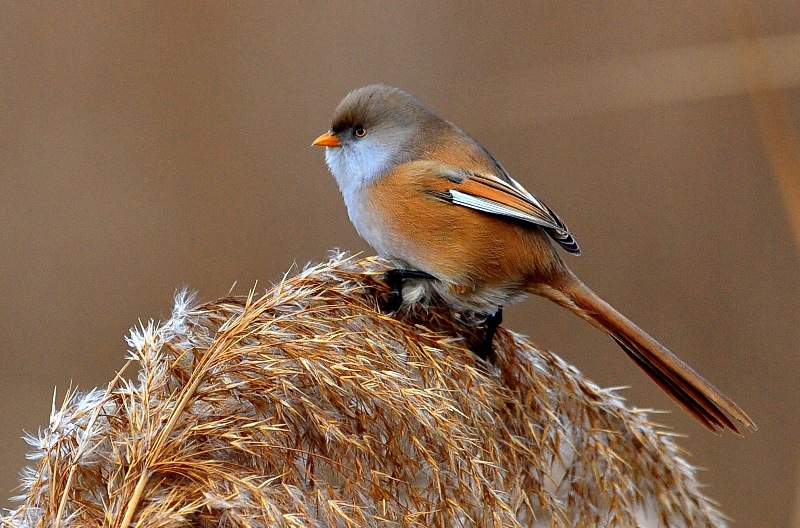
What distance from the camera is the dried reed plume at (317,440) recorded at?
1666 mm

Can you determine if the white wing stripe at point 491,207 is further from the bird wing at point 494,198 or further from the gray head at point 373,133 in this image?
the gray head at point 373,133

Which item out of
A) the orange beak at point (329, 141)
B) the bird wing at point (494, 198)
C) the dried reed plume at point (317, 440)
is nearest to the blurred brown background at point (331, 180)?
the orange beak at point (329, 141)

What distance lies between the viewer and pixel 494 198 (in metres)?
2.83

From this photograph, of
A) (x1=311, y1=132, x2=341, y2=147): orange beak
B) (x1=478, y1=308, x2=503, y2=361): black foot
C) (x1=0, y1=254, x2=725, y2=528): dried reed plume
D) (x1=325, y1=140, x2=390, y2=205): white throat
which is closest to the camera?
(x1=0, y1=254, x2=725, y2=528): dried reed plume

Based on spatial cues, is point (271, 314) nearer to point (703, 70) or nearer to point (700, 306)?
point (703, 70)

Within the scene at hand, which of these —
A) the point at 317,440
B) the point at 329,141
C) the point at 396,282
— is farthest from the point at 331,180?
the point at 317,440

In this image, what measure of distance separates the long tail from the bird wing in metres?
0.16

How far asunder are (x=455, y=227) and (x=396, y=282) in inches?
14.8

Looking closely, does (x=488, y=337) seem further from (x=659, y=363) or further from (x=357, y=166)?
(x=357, y=166)

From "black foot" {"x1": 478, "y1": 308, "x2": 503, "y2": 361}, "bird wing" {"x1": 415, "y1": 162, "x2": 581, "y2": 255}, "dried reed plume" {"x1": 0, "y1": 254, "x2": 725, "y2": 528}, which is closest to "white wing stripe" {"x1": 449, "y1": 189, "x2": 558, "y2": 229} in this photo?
"bird wing" {"x1": 415, "y1": 162, "x2": 581, "y2": 255}

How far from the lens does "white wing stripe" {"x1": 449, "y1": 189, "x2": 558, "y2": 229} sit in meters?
2.74

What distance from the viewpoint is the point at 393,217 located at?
284cm

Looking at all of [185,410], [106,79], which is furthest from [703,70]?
[106,79]

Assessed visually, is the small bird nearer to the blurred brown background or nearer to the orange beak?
the orange beak
